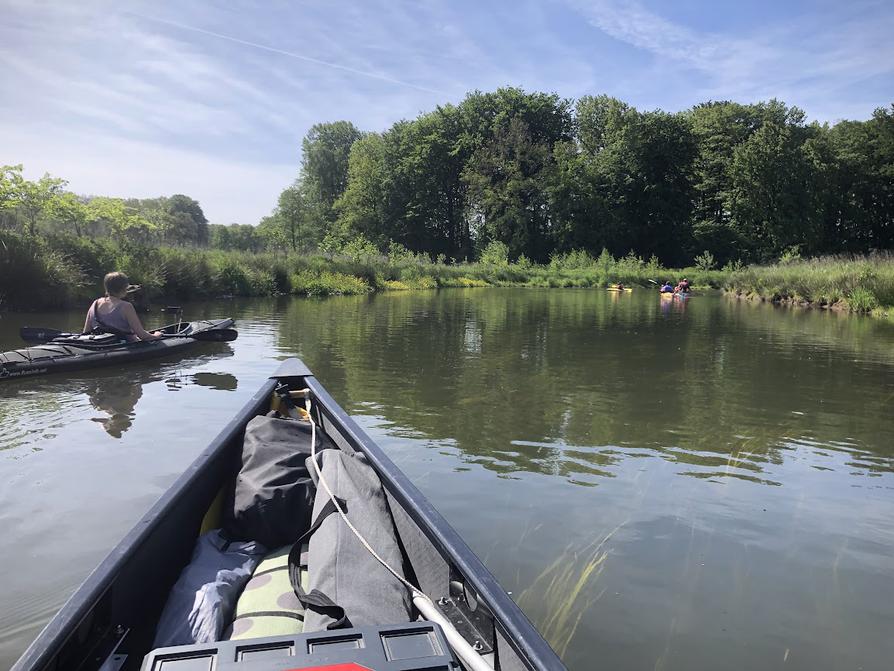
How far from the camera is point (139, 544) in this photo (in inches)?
83.7

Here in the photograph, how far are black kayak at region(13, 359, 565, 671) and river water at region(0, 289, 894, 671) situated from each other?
0.80 meters

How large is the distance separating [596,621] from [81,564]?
2753 millimetres

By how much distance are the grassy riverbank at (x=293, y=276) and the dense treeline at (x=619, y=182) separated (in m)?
8.87

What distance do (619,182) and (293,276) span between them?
32332mm

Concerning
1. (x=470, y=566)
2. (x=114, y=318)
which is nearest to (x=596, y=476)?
(x=470, y=566)

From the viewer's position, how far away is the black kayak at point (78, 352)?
7332 millimetres

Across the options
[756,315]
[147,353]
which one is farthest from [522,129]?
[147,353]

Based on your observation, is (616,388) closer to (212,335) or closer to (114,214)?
(212,335)

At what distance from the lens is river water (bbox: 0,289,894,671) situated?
9.45 feet

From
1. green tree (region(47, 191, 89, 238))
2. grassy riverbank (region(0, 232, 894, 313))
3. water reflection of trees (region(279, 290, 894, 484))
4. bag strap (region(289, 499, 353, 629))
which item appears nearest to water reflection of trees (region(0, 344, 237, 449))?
water reflection of trees (region(279, 290, 894, 484))

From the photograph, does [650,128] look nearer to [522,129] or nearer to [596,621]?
[522,129]

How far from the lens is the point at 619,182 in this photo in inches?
1905

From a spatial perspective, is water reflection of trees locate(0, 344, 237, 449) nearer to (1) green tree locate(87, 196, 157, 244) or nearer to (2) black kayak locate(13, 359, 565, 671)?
(2) black kayak locate(13, 359, 565, 671)

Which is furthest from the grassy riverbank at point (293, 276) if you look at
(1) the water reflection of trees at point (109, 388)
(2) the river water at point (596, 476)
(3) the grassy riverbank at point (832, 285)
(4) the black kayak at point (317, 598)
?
(4) the black kayak at point (317, 598)
